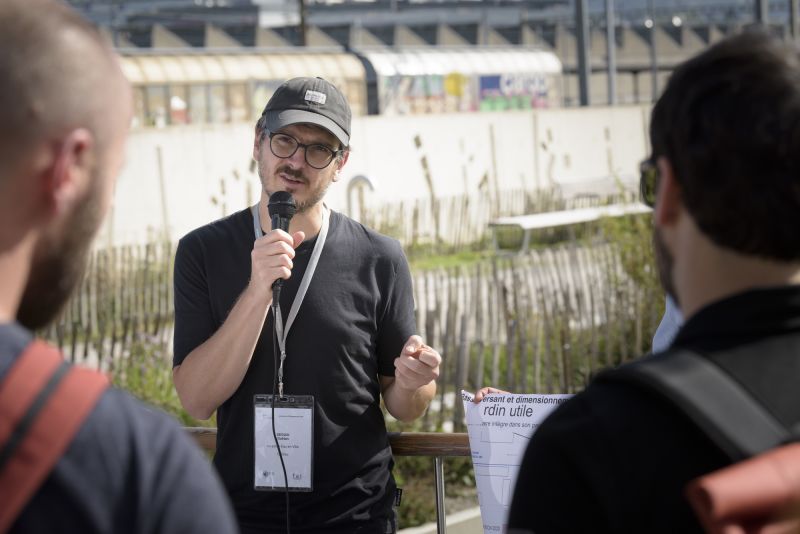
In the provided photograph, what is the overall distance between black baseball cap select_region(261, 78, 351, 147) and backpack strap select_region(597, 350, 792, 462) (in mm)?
2009

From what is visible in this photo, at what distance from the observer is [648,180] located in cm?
179

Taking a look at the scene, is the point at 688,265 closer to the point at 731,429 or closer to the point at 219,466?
the point at 731,429

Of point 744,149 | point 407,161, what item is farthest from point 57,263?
point 407,161

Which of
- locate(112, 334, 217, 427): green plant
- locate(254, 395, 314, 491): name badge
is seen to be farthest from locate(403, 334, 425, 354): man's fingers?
locate(112, 334, 217, 427): green plant

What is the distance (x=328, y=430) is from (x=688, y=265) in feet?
5.54

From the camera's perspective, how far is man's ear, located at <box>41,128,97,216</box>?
4.50ft

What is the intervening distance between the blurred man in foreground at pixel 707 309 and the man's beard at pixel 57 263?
0.61 meters

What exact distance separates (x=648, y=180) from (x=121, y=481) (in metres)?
0.91

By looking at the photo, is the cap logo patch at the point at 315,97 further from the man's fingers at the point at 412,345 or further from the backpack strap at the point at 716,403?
the backpack strap at the point at 716,403

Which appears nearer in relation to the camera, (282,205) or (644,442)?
(644,442)

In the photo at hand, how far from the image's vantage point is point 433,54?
34.7m

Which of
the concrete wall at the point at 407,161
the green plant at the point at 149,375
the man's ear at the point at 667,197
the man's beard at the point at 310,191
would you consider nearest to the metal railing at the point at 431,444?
the man's beard at the point at 310,191

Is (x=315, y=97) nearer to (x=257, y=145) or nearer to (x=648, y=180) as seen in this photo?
(x=257, y=145)

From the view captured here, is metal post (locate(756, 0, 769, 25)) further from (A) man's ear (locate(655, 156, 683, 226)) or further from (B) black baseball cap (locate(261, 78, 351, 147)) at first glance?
(A) man's ear (locate(655, 156, 683, 226))
